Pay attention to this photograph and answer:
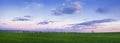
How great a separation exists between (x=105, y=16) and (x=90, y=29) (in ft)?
1.12

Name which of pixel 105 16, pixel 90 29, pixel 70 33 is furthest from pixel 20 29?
pixel 105 16

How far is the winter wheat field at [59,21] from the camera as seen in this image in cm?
412

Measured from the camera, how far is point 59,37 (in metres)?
4.18

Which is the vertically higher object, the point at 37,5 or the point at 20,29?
the point at 37,5

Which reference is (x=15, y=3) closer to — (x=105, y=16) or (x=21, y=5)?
(x=21, y=5)

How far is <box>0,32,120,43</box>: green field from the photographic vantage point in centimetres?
413

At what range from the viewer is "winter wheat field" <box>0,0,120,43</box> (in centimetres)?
412

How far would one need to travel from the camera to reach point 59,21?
4.16 m

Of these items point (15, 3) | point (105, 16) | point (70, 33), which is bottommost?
point (70, 33)

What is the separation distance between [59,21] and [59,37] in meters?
0.28

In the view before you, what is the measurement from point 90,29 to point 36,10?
996 mm

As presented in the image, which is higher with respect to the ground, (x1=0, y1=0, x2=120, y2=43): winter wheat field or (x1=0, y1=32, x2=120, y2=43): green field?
(x1=0, y1=0, x2=120, y2=43): winter wheat field

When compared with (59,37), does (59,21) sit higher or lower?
higher

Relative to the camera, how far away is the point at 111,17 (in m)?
4.12
